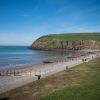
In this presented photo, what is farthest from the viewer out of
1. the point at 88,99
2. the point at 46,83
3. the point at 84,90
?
the point at 46,83

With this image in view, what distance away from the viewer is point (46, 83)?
79.1 feet

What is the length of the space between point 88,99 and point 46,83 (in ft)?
28.2

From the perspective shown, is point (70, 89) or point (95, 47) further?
point (95, 47)

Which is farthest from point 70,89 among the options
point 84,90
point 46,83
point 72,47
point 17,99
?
point 72,47

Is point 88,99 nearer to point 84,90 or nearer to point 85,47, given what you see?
point 84,90

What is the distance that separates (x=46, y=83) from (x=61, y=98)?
6947mm

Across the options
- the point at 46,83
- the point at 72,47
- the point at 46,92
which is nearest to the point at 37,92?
the point at 46,92

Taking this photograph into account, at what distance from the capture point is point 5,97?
18.4 m

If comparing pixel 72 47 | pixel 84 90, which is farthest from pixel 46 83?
pixel 72 47

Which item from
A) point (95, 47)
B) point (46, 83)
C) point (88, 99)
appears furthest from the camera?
point (95, 47)

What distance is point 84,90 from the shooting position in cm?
1966

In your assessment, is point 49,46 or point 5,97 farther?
point 49,46

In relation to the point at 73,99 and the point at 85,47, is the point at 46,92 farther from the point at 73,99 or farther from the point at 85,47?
the point at 85,47

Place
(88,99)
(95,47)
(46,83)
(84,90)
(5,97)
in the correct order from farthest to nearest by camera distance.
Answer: (95,47) < (46,83) < (84,90) < (5,97) < (88,99)
